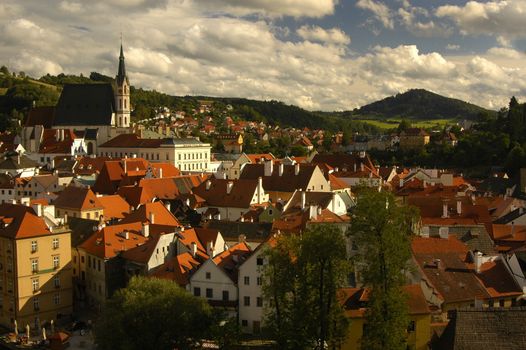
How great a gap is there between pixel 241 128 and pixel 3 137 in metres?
74.6

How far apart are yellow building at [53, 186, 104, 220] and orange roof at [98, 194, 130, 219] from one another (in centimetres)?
57

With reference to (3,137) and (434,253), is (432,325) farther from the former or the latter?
(3,137)

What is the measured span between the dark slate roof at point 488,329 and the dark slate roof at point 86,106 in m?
102

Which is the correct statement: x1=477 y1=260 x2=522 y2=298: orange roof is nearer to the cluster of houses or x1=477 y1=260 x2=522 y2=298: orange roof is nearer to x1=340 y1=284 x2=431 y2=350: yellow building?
the cluster of houses

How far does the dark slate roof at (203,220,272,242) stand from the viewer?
46722 millimetres

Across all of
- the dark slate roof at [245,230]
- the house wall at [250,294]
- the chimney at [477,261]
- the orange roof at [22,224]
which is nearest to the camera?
the chimney at [477,261]

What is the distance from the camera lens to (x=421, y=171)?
285ft

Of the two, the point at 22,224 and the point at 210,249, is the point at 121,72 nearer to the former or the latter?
the point at 22,224

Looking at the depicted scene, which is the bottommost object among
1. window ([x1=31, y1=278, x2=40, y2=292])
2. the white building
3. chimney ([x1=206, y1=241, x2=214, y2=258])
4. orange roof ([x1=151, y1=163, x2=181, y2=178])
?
window ([x1=31, y1=278, x2=40, y2=292])

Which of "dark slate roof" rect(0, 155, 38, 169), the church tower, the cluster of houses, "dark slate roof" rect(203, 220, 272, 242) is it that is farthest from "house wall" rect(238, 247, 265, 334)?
the church tower

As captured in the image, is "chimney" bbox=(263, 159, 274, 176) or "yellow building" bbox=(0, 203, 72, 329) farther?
"chimney" bbox=(263, 159, 274, 176)

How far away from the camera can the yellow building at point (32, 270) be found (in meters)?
A: 42.1

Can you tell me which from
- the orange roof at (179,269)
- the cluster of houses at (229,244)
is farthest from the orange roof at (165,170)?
the orange roof at (179,269)

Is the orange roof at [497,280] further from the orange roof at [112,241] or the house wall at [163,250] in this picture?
the orange roof at [112,241]
